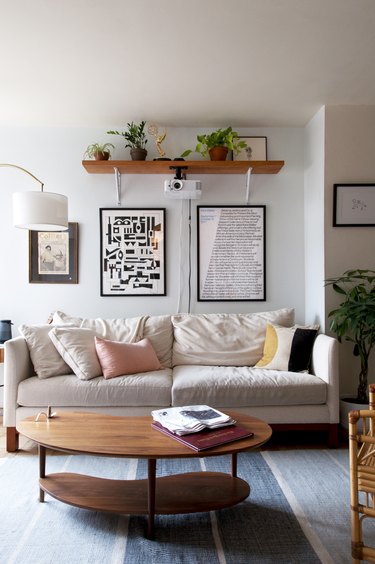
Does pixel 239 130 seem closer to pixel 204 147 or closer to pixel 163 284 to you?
pixel 204 147

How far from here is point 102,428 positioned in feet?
7.58

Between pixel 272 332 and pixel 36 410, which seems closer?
pixel 36 410

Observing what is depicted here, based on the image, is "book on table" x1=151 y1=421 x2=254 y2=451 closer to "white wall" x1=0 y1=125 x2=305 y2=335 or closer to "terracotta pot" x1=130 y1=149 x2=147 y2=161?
"white wall" x1=0 y1=125 x2=305 y2=335

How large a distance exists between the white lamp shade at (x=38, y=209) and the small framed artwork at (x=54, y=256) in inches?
41.3

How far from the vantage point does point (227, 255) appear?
4266 mm

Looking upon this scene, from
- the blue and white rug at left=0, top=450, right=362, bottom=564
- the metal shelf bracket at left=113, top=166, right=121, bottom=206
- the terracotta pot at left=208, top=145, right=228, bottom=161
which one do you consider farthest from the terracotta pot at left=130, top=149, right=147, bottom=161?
the blue and white rug at left=0, top=450, right=362, bottom=564

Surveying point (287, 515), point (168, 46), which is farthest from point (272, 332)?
point (168, 46)

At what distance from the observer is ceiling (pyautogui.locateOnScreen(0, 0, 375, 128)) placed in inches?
99.2

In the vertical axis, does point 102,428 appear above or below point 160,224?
below

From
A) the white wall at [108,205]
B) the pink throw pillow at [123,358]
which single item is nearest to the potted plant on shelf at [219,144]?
the white wall at [108,205]

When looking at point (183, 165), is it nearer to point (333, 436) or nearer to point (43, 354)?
point (43, 354)

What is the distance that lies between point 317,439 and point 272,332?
840 millimetres

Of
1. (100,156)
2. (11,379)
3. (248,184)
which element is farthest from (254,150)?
(11,379)

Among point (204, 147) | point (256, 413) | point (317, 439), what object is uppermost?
point (204, 147)
